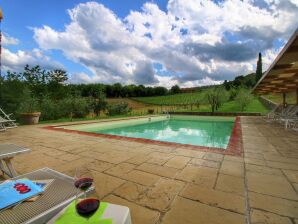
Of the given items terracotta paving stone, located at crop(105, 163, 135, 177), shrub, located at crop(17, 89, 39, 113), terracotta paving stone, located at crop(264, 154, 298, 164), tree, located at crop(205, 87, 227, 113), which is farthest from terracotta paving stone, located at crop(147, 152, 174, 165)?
tree, located at crop(205, 87, 227, 113)

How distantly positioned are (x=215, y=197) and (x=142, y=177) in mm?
916

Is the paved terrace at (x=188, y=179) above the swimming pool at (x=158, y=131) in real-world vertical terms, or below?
above

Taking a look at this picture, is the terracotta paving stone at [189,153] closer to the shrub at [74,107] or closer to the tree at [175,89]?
the shrub at [74,107]

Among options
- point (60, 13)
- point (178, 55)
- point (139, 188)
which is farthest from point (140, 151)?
point (178, 55)

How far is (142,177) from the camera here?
91.6 inches

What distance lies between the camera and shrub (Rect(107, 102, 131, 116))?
46.4ft

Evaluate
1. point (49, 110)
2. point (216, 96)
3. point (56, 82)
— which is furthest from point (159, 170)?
point (56, 82)

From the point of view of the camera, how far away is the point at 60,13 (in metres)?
7.03

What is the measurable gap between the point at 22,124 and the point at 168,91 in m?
42.2

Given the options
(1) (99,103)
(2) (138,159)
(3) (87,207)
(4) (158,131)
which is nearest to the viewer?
(3) (87,207)

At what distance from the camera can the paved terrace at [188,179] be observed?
158cm

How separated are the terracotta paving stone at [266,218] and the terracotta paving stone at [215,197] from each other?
0.10 meters

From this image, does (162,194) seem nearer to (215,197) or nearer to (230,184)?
(215,197)

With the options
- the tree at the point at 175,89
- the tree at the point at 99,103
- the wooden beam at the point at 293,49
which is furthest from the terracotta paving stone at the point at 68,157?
the tree at the point at 175,89
